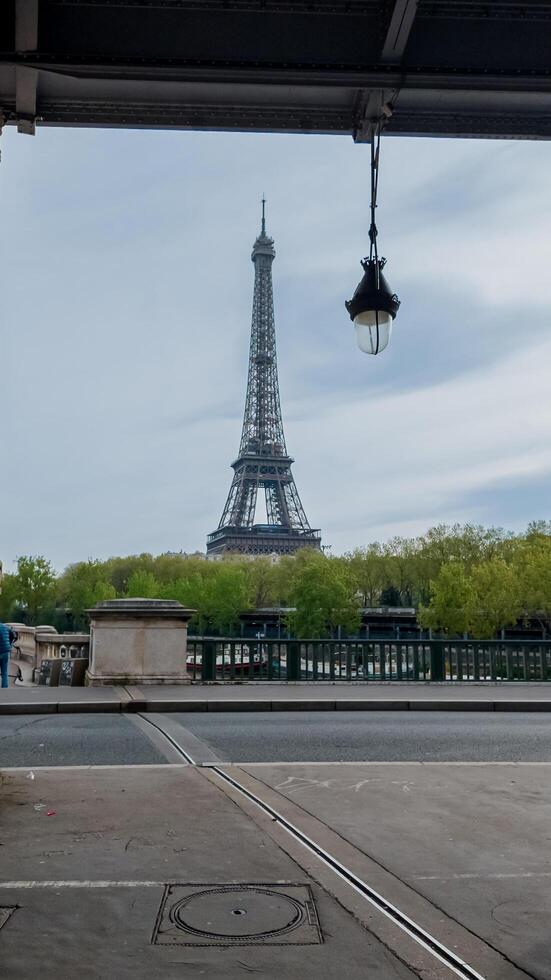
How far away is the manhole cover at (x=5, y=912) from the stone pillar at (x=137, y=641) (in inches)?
454

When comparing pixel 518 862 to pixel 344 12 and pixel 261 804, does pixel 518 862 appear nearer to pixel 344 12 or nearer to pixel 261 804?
pixel 261 804

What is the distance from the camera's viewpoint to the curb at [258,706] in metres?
13.1

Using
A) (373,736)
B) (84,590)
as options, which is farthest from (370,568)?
(373,736)

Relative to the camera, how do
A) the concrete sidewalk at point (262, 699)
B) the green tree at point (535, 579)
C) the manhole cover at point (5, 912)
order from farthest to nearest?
the green tree at point (535, 579) < the concrete sidewalk at point (262, 699) < the manhole cover at point (5, 912)

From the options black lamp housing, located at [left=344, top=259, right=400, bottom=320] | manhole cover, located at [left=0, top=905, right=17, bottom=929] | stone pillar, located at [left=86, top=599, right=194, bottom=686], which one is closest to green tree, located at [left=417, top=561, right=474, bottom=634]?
stone pillar, located at [left=86, top=599, right=194, bottom=686]

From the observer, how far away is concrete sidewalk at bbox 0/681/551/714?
13.3 m

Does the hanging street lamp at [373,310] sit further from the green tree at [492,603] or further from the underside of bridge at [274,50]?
the green tree at [492,603]

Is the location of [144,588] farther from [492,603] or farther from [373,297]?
[373,297]

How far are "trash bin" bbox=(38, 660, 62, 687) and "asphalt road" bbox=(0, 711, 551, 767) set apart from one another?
607cm

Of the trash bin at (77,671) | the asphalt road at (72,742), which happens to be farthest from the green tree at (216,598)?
the asphalt road at (72,742)

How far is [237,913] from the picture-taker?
4.23 meters

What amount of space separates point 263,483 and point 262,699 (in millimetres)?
103622

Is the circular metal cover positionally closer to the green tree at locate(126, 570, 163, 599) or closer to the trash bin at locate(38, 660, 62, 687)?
the trash bin at locate(38, 660, 62, 687)

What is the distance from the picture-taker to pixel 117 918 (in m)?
4.13
